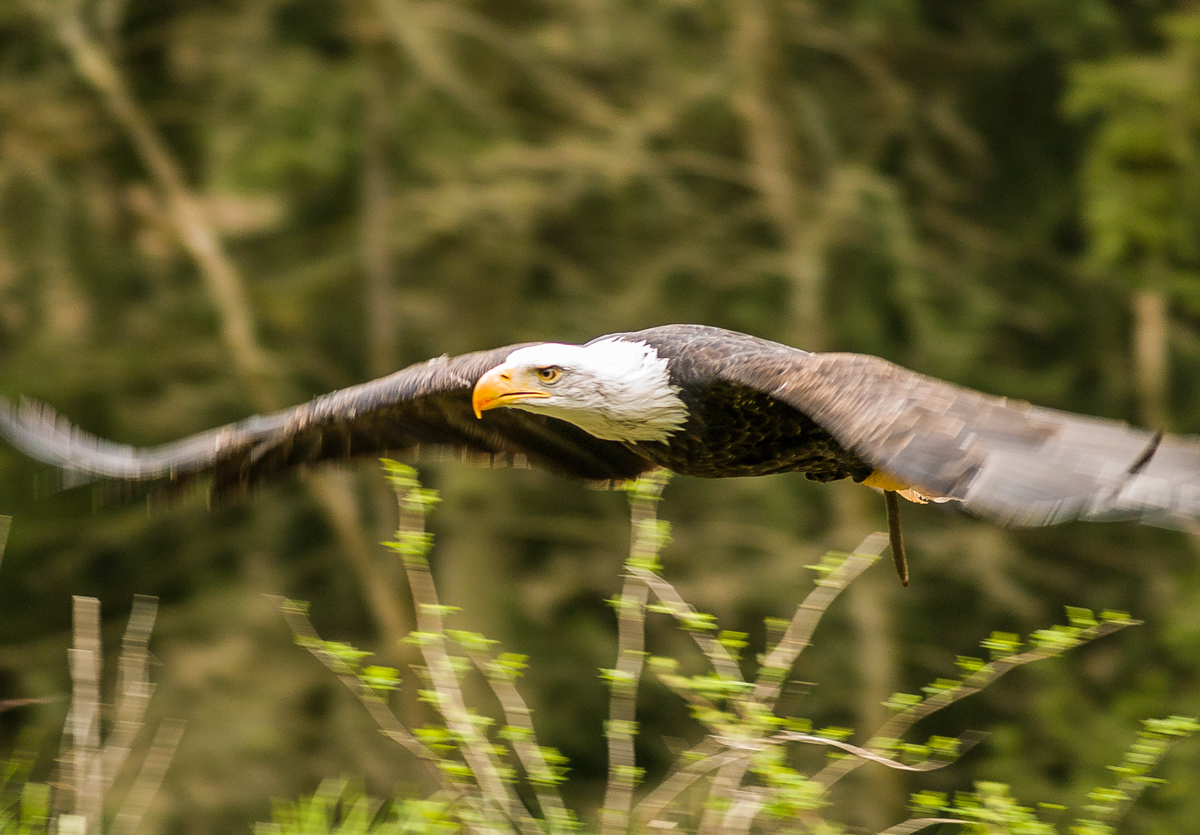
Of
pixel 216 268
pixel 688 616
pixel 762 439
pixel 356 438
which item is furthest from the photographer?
pixel 216 268

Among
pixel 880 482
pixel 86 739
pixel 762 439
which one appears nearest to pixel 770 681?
pixel 762 439

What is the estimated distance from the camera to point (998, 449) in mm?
3010

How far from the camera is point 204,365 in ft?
32.1

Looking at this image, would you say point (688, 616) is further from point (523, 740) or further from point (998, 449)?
point (998, 449)

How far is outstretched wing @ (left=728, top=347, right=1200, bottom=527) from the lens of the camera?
2760 millimetres

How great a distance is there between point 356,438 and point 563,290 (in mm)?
4473

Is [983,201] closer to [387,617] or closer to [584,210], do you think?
[584,210]

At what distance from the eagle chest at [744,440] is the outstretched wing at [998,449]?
0.47m

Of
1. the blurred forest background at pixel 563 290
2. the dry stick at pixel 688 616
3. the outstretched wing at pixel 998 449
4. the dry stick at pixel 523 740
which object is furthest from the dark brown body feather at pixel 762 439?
the blurred forest background at pixel 563 290

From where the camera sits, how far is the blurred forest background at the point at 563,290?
8.66 metres

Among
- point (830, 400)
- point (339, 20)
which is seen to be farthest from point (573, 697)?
point (830, 400)

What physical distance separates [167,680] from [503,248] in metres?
3.93

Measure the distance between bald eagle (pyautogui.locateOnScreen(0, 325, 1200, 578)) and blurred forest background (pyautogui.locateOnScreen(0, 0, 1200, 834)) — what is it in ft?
13.2

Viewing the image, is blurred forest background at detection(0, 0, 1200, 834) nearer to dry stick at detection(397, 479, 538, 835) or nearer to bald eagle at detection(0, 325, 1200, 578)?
bald eagle at detection(0, 325, 1200, 578)
